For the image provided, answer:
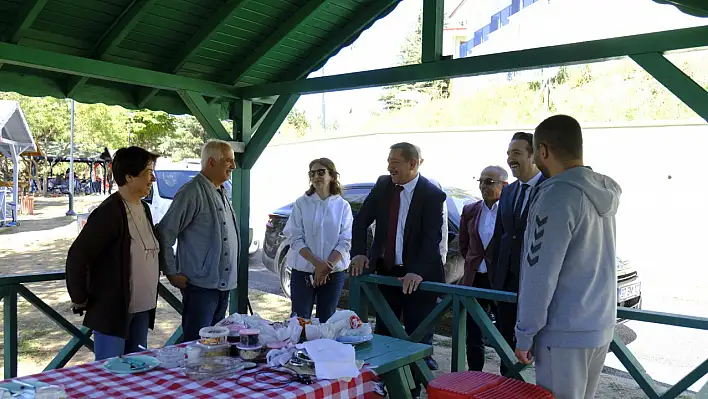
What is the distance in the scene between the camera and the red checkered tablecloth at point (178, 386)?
73.4 inches

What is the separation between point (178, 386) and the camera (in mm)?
1943

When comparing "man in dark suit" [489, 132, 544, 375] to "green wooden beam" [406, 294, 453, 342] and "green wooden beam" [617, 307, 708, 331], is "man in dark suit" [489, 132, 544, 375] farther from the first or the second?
"green wooden beam" [617, 307, 708, 331]

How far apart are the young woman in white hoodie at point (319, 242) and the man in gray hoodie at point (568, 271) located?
2100 millimetres

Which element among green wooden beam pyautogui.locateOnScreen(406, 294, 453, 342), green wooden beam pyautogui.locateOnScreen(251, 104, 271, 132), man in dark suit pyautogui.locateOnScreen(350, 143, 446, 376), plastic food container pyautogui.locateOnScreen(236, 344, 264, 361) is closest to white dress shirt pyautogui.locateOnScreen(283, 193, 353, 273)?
man in dark suit pyautogui.locateOnScreen(350, 143, 446, 376)

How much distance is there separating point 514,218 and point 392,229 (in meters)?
0.75

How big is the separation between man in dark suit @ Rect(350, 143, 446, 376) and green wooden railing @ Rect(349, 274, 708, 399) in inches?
4.6

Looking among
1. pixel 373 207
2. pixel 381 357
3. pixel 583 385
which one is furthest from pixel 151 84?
pixel 583 385

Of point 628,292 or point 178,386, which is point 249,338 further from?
point 628,292

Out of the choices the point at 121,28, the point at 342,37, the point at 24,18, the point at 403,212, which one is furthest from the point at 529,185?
the point at 24,18

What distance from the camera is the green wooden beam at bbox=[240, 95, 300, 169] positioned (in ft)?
16.7

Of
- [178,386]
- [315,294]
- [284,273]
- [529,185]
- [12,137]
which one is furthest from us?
[12,137]

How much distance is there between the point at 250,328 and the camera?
246 cm

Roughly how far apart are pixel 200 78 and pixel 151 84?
21.0 inches

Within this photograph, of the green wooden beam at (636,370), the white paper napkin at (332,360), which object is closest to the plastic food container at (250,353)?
the white paper napkin at (332,360)
